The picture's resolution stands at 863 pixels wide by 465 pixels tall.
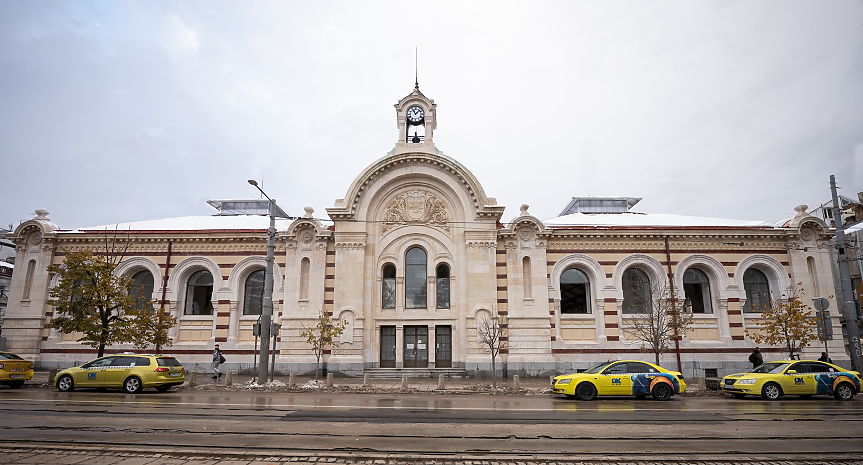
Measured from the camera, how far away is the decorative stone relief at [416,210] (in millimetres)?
29641

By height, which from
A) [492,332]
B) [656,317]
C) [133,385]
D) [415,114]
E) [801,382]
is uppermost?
[415,114]

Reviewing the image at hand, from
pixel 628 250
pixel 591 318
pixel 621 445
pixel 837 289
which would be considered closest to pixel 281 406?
pixel 621 445

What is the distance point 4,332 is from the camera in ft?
93.6

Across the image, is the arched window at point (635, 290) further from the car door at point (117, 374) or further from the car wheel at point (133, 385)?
the car door at point (117, 374)

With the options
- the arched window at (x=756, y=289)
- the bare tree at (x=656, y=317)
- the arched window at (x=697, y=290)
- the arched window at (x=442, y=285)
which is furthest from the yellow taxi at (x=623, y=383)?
the arched window at (x=756, y=289)

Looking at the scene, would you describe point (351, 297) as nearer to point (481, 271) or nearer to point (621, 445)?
point (481, 271)

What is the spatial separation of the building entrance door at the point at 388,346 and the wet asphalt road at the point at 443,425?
991cm

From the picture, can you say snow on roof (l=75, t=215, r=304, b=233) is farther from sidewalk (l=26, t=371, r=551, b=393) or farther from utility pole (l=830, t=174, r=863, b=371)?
utility pole (l=830, t=174, r=863, b=371)

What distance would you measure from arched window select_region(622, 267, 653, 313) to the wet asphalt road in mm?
10544

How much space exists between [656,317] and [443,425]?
17924mm

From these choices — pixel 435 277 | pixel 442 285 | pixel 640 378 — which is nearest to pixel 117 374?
pixel 435 277

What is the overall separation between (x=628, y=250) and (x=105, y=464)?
90.3ft

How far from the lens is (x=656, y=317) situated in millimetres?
25562

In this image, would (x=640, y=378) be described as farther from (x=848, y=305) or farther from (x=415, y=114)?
(x=415, y=114)
